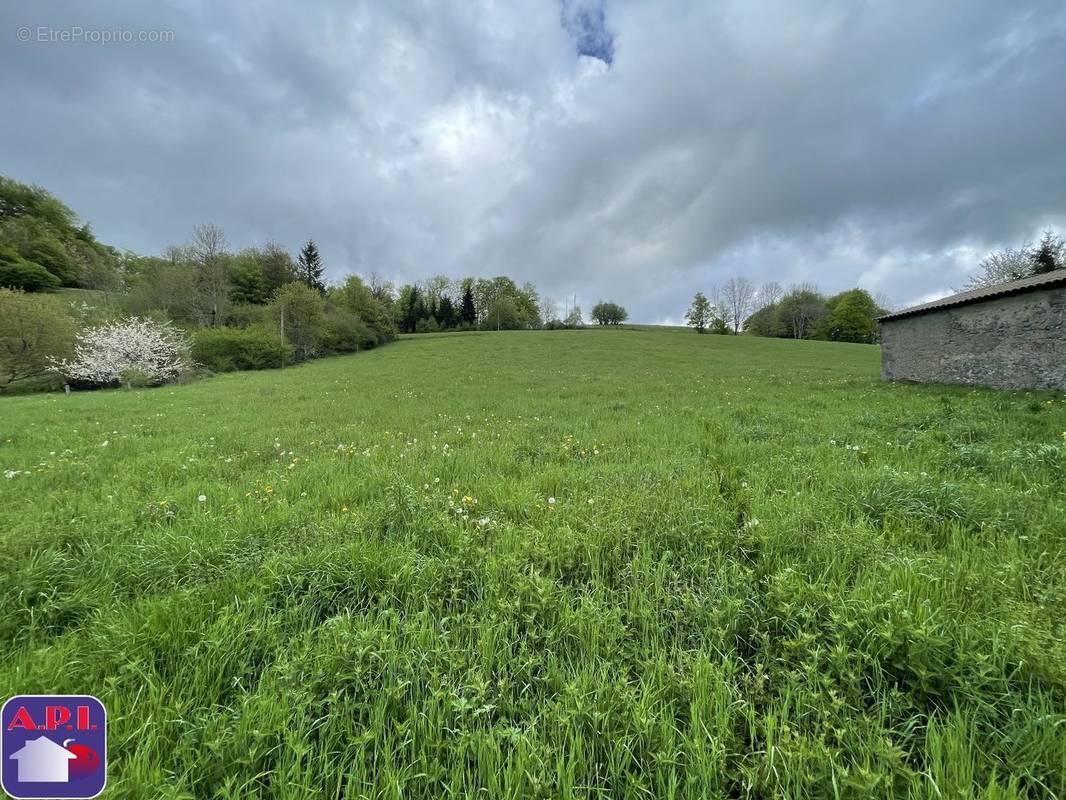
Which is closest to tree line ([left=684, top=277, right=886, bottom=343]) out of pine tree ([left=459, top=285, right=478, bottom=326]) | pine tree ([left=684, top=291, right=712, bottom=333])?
pine tree ([left=684, top=291, right=712, bottom=333])

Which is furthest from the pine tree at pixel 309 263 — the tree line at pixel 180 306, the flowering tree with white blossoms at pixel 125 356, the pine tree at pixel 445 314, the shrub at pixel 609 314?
the shrub at pixel 609 314

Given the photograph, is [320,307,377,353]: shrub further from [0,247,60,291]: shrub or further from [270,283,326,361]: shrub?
[0,247,60,291]: shrub

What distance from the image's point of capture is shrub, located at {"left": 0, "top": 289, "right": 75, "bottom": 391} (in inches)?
850

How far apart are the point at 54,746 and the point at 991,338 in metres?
22.6

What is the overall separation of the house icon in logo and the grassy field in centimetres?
17

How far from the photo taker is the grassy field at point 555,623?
1608 millimetres

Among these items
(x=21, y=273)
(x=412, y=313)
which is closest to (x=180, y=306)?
(x=21, y=273)

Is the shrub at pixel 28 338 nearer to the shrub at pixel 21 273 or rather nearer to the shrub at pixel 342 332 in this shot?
the shrub at pixel 342 332

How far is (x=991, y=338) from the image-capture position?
1354cm

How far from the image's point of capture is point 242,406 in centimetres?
1158

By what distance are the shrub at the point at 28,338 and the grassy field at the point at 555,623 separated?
2862cm

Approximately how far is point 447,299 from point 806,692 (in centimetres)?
7802

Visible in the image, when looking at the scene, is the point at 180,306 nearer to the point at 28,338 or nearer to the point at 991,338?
the point at 28,338

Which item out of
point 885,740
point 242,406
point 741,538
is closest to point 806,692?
point 885,740
